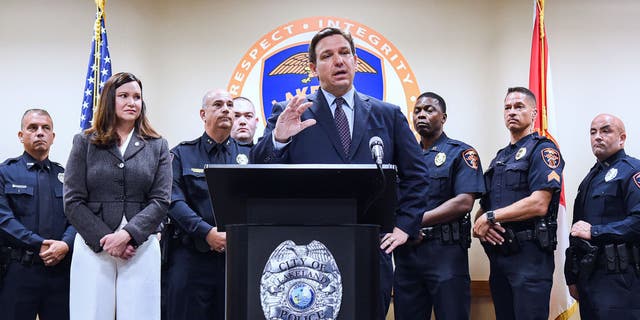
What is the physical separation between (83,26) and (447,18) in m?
3.01

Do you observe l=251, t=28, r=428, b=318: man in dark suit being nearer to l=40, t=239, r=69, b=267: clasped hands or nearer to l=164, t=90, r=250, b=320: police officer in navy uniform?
l=164, t=90, r=250, b=320: police officer in navy uniform

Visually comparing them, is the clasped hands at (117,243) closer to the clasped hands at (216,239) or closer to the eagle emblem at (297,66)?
the clasped hands at (216,239)

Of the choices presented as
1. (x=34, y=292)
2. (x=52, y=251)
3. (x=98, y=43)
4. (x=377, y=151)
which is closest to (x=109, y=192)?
(x=52, y=251)

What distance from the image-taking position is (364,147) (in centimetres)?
250

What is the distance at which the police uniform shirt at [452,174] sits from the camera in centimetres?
429

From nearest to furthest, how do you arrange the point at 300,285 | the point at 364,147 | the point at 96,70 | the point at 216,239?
the point at 300,285 < the point at 364,147 < the point at 216,239 < the point at 96,70

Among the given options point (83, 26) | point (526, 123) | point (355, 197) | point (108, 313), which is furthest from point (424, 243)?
point (83, 26)

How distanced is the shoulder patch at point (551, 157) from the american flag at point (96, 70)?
124 inches

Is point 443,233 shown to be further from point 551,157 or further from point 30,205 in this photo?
point 30,205

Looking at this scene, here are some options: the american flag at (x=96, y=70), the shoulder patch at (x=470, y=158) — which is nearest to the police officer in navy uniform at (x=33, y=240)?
the american flag at (x=96, y=70)

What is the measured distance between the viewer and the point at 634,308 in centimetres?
400

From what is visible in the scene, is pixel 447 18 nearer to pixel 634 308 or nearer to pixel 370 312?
pixel 634 308

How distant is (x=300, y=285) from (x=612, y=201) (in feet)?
10.2

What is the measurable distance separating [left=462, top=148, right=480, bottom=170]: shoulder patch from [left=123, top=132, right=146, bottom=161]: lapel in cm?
212
